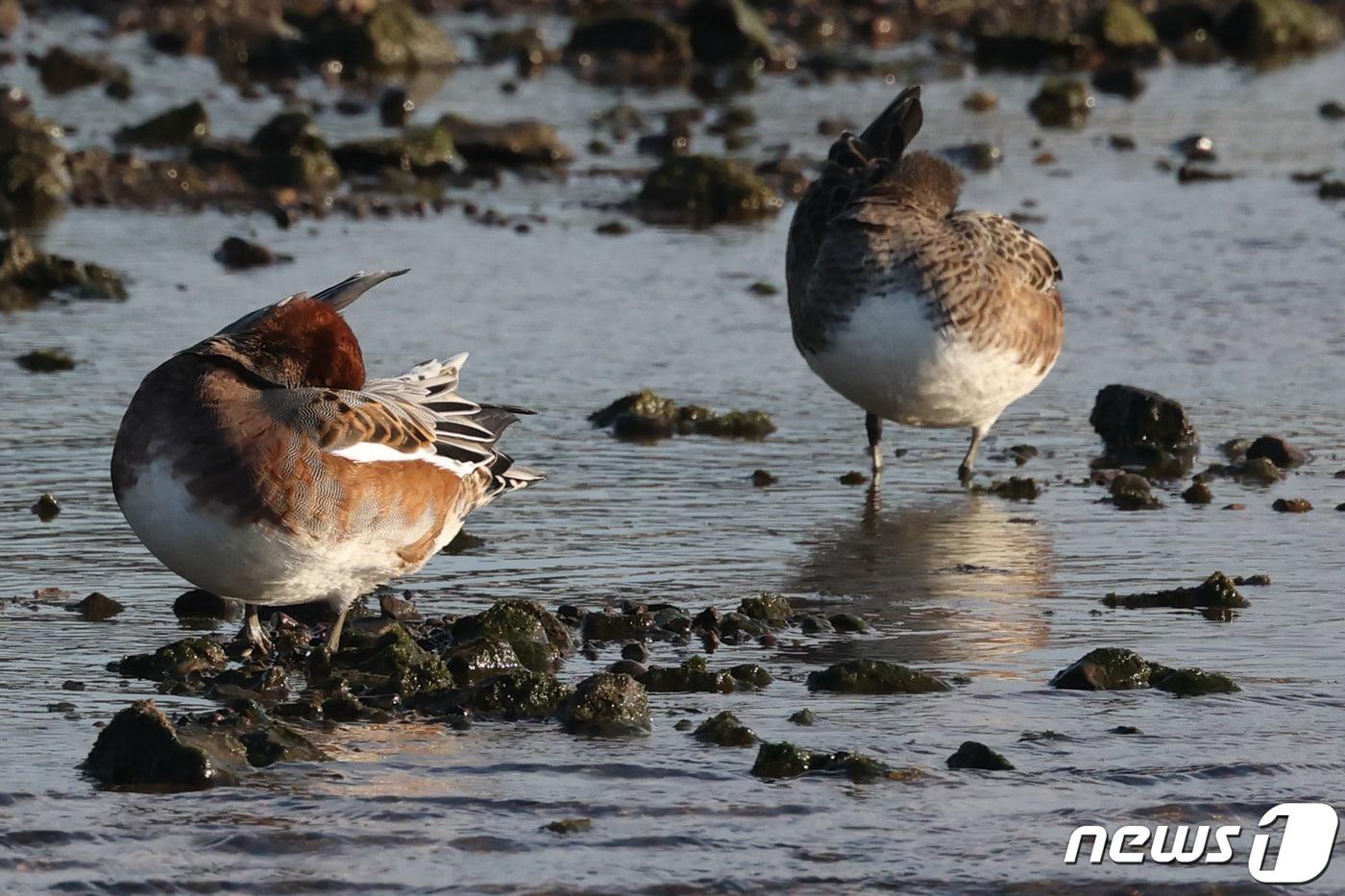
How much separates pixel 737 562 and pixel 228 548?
8.08 ft

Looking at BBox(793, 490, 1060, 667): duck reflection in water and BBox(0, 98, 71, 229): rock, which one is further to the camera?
BBox(0, 98, 71, 229): rock

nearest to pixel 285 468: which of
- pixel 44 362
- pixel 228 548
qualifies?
pixel 228 548

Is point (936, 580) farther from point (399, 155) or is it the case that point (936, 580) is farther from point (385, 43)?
point (385, 43)

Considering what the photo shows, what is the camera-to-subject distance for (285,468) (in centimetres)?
717

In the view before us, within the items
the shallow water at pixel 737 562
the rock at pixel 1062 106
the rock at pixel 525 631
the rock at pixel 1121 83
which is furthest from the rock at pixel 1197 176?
the rock at pixel 525 631

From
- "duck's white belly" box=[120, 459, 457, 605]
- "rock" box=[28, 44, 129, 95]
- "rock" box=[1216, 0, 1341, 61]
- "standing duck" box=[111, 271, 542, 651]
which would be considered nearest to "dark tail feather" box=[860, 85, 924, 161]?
"standing duck" box=[111, 271, 542, 651]

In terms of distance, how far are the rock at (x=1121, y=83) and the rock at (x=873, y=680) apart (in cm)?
1601

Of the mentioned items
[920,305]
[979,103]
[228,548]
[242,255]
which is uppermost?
[979,103]

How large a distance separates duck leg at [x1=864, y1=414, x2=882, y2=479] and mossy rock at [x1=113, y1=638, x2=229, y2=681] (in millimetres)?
3794

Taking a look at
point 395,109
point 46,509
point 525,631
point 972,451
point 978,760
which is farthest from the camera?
point 395,109

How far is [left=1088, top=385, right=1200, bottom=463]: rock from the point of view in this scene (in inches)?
411

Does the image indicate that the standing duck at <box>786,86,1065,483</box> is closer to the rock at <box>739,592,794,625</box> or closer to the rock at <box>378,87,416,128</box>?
the rock at <box>739,592,794,625</box>

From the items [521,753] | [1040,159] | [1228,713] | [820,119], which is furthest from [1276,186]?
[521,753]

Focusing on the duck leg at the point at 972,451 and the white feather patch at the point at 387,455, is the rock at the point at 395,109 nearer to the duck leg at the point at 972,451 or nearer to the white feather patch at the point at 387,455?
the duck leg at the point at 972,451
